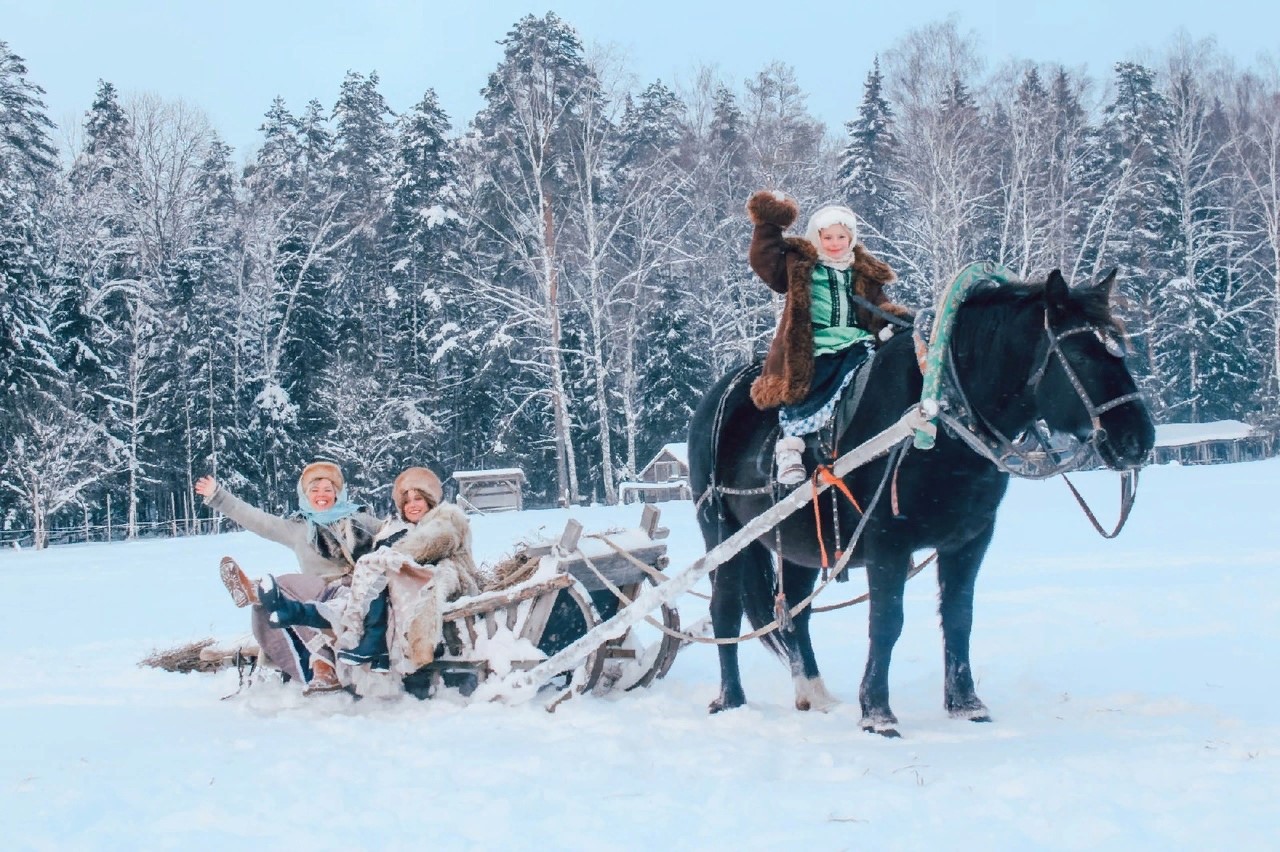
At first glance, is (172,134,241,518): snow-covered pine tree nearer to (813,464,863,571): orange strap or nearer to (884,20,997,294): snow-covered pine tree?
(884,20,997,294): snow-covered pine tree

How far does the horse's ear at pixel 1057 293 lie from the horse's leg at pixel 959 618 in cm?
119

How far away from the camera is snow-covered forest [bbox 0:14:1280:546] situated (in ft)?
88.2

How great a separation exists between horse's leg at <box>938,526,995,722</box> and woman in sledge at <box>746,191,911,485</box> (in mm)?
858

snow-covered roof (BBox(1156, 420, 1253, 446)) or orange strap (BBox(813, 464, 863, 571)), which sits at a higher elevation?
snow-covered roof (BBox(1156, 420, 1253, 446))

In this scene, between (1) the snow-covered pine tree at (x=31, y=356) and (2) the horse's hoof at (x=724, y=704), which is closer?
(2) the horse's hoof at (x=724, y=704)

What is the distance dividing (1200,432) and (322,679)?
4035cm

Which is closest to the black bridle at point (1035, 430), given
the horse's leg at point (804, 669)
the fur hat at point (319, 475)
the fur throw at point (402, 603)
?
the horse's leg at point (804, 669)

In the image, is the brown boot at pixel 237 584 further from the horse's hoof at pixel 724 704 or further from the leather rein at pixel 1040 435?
the leather rein at pixel 1040 435

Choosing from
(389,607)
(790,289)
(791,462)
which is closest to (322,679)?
(389,607)

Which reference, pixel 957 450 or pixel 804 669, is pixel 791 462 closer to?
pixel 957 450

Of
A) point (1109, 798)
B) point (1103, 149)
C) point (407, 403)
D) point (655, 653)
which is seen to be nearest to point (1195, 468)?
point (1103, 149)

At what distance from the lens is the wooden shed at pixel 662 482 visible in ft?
91.4

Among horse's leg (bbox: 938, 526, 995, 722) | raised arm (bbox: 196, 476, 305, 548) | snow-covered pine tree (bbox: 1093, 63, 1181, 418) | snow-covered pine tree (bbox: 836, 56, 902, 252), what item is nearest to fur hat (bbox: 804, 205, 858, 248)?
horse's leg (bbox: 938, 526, 995, 722)

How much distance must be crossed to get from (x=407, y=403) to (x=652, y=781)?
96.4 feet
